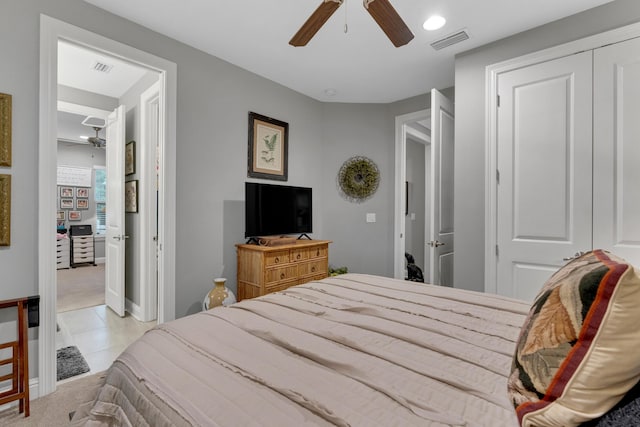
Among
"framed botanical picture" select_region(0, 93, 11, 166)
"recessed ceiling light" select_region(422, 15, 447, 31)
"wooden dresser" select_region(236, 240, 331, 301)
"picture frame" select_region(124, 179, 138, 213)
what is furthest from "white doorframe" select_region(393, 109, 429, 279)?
"framed botanical picture" select_region(0, 93, 11, 166)

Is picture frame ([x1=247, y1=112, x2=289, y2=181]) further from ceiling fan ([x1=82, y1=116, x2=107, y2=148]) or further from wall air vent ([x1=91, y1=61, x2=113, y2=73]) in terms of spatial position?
ceiling fan ([x1=82, y1=116, x2=107, y2=148])

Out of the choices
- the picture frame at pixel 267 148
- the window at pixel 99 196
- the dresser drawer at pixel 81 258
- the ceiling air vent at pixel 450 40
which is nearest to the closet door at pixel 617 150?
the ceiling air vent at pixel 450 40


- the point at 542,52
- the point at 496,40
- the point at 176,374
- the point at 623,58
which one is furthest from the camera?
the point at 496,40

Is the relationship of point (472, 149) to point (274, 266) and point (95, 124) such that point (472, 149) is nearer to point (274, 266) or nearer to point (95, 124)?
point (274, 266)

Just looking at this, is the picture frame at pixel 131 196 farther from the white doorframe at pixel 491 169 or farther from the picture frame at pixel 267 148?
the white doorframe at pixel 491 169

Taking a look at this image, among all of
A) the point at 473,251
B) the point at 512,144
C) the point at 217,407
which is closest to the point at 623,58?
the point at 512,144

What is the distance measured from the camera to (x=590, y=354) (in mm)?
565

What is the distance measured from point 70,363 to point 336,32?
3.43 m

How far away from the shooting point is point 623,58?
2174mm

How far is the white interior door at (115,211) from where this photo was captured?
346 cm

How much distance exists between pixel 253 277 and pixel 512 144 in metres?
2.58

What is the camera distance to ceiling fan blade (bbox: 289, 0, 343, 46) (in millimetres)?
1632

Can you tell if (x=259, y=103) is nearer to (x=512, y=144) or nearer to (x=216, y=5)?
(x=216, y=5)

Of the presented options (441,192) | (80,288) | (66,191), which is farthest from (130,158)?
(66,191)
